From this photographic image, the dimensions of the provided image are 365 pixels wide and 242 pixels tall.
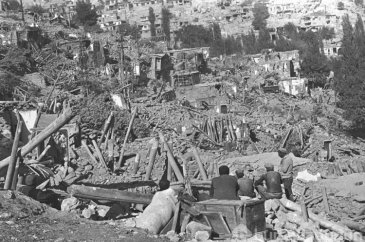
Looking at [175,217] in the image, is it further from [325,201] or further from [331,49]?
[331,49]

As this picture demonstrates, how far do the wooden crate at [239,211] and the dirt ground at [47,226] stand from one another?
0.86m

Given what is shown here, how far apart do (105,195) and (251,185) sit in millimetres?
2200

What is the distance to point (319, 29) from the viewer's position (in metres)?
82.6

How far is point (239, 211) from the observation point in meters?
6.26

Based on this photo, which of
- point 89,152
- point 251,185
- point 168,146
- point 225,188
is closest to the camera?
point 225,188

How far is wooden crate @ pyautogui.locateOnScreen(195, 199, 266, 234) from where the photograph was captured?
624 centimetres

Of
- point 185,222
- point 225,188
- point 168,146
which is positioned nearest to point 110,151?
point 168,146

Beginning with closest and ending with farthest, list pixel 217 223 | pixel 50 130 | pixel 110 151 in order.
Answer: pixel 217 223 → pixel 50 130 → pixel 110 151

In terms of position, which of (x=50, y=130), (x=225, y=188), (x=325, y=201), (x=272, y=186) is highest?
(x=50, y=130)

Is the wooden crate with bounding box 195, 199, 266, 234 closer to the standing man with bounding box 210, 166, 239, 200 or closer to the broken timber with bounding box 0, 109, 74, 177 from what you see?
the standing man with bounding box 210, 166, 239, 200

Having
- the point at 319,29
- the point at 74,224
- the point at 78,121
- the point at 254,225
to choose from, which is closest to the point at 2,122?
the point at 78,121

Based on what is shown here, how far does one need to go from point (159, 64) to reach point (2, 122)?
71.6 ft

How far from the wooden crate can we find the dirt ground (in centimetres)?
86

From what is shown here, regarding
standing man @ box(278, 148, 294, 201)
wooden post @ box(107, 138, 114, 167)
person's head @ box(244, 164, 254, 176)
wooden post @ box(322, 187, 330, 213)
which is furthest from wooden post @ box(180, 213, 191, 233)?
wooden post @ box(107, 138, 114, 167)
